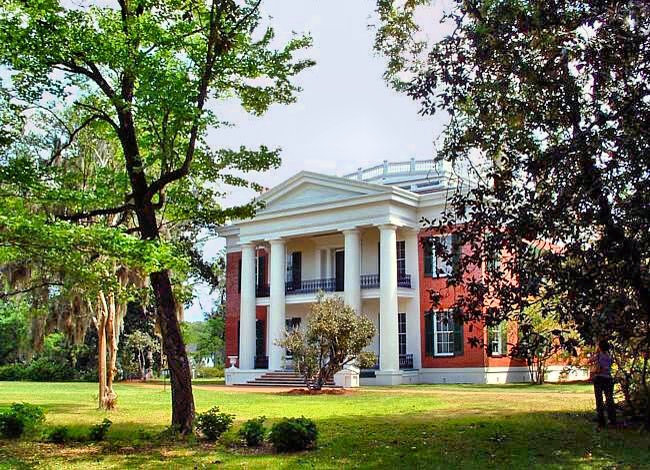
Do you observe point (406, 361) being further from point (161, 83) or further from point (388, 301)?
point (161, 83)

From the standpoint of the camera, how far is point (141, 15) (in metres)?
12.1

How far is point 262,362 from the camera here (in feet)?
116

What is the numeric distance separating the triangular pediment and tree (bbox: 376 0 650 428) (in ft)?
64.7

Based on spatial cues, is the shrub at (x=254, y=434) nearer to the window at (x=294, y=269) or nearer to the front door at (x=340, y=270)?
the front door at (x=340, y=270)

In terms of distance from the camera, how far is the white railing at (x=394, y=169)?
35.5 meters

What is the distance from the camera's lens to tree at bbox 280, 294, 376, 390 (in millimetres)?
24422

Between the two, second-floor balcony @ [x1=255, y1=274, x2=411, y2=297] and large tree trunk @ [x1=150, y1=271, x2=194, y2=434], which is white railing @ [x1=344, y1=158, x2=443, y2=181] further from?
large tree trunk @ [x1=150, y1=271, x2=194, y2=434]

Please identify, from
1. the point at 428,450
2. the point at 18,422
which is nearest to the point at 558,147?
the point at 428,450

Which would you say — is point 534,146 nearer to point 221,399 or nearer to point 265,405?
point 265,405

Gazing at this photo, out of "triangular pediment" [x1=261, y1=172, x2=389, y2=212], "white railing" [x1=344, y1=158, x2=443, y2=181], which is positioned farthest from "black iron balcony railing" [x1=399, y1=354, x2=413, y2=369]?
"white railing" [x1=344, y1=158, x2=443, y2=181]

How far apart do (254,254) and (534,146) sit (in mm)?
26433

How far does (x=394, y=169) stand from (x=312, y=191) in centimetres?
527

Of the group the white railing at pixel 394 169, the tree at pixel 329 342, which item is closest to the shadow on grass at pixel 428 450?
the tree at pixel 329 342

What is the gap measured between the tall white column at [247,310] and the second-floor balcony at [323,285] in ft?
3.90
